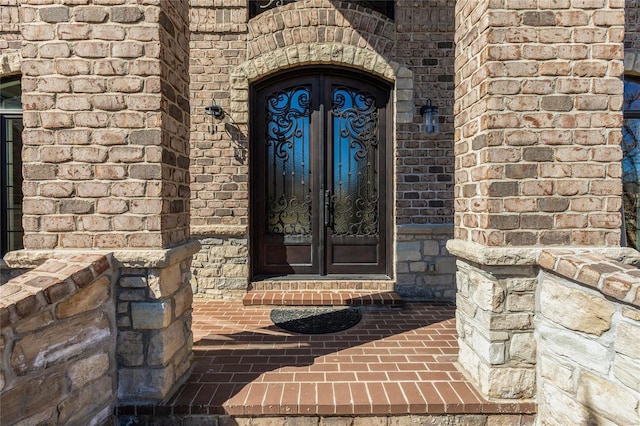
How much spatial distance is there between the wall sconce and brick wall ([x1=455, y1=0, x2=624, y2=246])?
2.12 metres

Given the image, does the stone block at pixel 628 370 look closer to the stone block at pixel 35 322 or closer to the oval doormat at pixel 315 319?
the oval doormat at pixel 315 319

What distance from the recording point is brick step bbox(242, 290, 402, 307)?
13.1 ft

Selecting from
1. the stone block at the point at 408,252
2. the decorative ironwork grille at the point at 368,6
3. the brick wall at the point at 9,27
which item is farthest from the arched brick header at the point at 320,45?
the brick wall at the point at 9,27

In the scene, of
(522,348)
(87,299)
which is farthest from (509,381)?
(87,299)

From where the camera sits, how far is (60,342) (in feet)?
6.03

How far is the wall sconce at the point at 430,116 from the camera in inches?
167

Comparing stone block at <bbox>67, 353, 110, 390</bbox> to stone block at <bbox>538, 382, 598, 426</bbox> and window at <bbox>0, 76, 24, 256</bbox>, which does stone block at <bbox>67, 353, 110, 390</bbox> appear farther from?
window at <bbox>0, 76, 24, 256</bbox>

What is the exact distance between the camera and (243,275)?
440cm

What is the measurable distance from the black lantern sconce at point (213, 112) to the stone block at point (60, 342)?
2.80 meters

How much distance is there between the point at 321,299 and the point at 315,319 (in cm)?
44

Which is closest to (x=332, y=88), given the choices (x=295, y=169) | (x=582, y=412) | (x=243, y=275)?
(x=295, y=169)

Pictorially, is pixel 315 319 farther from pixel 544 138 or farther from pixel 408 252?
pixel 544 138

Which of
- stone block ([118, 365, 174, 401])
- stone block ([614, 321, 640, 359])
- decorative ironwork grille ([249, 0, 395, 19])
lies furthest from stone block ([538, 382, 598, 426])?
decorative ironwork grille ([249, 0, 395, 19])

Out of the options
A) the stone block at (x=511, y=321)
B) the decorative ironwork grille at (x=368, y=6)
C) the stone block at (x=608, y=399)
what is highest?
the decorative ironwork grille at (x=368, y=6)
